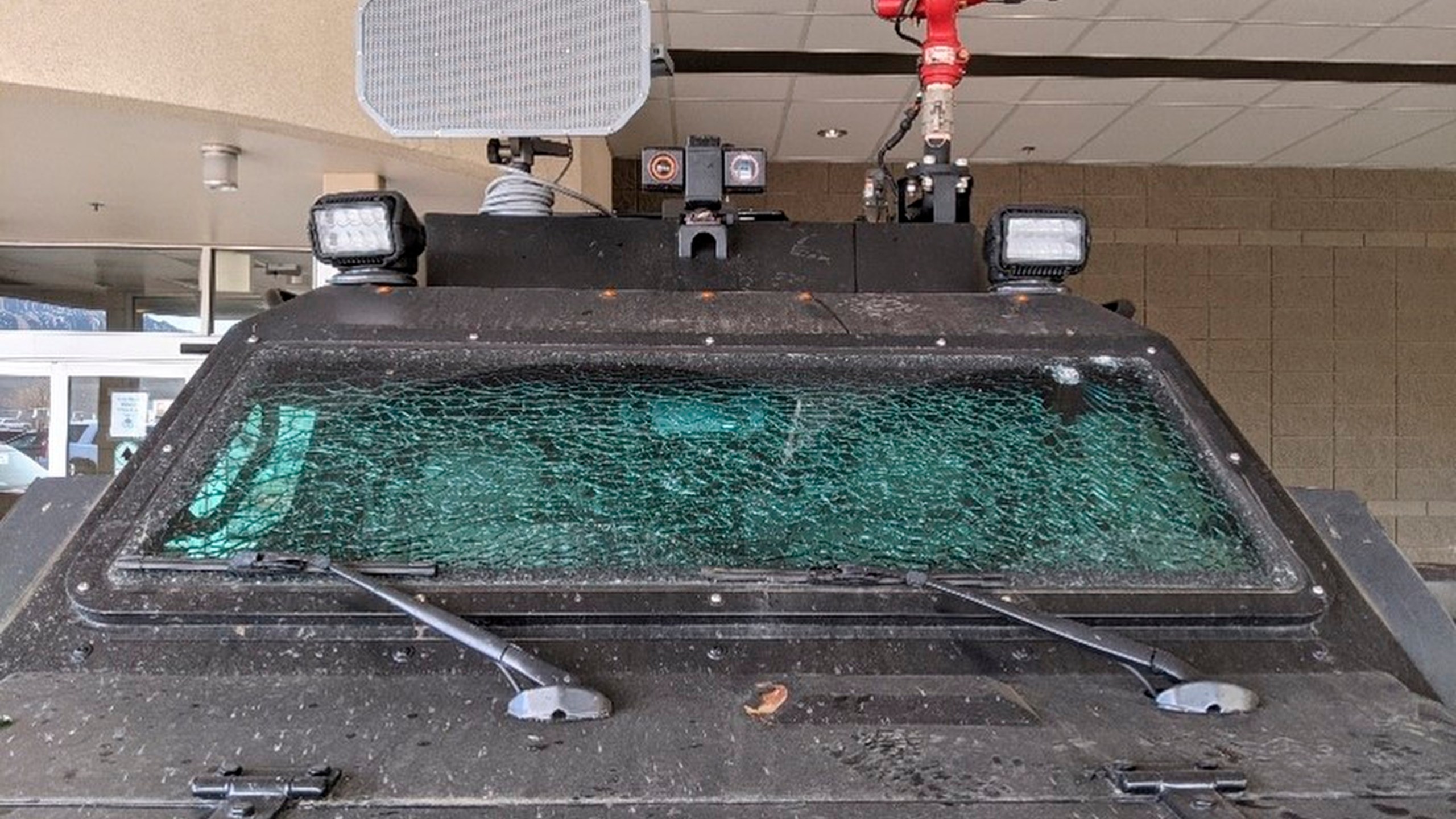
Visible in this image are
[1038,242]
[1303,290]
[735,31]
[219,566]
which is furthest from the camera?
[1303,290]

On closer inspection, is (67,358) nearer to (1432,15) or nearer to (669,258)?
(669,258)

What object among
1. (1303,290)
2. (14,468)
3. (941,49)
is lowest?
(14,468)

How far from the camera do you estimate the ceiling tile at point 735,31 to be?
6512 millimetres

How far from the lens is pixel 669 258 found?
2.21m

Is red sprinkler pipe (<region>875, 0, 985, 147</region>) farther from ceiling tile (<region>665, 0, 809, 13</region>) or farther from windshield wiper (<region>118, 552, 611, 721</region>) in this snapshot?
ceiling tile (<region>665, 0, 809, 13</region>)

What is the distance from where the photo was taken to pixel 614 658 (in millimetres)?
1435

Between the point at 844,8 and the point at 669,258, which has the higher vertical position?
the point at 844,8

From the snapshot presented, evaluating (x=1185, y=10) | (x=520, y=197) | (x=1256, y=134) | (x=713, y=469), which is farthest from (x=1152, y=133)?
(x=713, y=469)

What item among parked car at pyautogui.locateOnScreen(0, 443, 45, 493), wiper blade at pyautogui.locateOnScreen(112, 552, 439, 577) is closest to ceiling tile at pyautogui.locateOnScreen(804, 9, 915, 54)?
wiper blade at pyautogui.locateOnScreen(112, 552, 439, 577)

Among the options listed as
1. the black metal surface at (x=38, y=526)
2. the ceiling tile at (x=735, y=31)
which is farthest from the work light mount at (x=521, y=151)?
the ceiling tile at (x=735, y=31)

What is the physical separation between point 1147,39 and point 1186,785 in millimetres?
6570

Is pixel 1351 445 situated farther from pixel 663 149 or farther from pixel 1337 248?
pixel 663 149

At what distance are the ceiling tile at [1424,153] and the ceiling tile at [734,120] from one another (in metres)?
4.85

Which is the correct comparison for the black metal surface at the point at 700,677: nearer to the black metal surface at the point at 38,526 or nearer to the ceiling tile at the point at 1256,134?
the black metal surface at the point at 38,526
